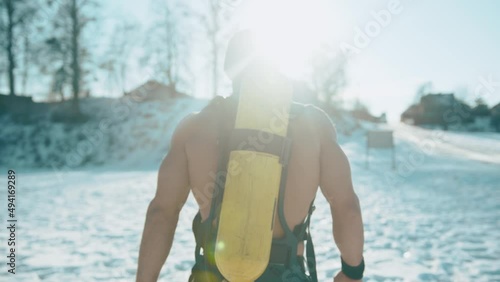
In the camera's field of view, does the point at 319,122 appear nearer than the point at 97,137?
Yes

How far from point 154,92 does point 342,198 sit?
35.2m

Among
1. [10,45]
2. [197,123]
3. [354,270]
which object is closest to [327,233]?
[354,270]

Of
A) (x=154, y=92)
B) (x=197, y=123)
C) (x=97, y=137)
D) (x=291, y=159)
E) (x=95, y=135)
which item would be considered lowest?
(x=97, y=137)

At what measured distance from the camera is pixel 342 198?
145cm

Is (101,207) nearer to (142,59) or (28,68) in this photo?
(142,59)

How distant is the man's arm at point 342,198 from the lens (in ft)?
4.70

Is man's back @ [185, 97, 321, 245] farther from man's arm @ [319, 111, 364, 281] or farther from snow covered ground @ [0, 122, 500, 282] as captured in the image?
snow covered ground @ [0, 122, 500, 282]

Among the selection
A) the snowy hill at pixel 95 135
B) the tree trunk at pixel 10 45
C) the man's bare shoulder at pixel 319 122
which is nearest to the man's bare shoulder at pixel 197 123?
the man's bare shoulder at pixel 319 122

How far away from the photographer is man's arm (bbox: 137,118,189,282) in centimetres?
150

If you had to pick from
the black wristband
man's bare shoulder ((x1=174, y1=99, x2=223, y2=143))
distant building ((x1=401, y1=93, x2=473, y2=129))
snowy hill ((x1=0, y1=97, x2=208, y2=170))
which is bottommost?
snowy hill ((x1=0, y1=97, x2=208, y2=170))

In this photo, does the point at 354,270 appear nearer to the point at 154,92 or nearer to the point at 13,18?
the point at 13,18

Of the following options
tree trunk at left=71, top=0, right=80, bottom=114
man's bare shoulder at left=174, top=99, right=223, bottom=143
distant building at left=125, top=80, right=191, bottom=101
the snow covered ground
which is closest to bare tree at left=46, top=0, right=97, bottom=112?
tree trunk at left=71, top=0, right=80, bottom=114

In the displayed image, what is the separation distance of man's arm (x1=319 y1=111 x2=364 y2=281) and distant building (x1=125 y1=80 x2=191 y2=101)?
28858 mm

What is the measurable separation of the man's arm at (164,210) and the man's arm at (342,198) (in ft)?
2.06
